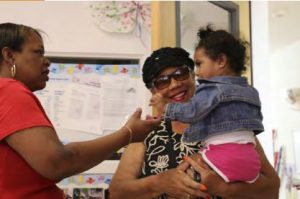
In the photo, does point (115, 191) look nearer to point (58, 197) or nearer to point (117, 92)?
point (58, 197)

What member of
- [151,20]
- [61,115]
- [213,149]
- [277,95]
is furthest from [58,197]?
[277,95]

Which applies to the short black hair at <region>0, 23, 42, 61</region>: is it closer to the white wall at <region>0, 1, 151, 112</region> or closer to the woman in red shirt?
the woman in red shirt

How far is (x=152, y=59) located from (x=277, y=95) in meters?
4.44

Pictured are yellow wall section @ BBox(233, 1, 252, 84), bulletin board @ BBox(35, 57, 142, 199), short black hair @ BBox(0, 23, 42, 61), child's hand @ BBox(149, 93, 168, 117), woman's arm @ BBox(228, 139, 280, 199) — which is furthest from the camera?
yellow wall section @ BBox(233, 1, 252, 84)

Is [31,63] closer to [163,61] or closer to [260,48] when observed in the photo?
[163,61]

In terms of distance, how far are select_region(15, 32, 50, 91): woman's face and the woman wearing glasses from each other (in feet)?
1.36

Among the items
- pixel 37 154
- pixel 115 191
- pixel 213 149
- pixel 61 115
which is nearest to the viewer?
pixel 37 154

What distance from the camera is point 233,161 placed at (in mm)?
1169

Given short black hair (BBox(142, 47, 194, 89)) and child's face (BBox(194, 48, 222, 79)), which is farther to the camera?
short black hair (BBox(142, 47, 194, 89))

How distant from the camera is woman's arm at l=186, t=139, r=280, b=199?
1.16 meters

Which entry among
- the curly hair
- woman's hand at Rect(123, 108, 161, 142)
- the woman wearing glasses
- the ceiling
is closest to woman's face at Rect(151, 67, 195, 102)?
the woman wearing glasses

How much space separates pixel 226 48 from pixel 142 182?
1.78 feet

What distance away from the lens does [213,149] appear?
3.98 ft

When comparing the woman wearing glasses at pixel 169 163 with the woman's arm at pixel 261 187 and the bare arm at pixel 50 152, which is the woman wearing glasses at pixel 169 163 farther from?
the bare arm at pixel 50 152
